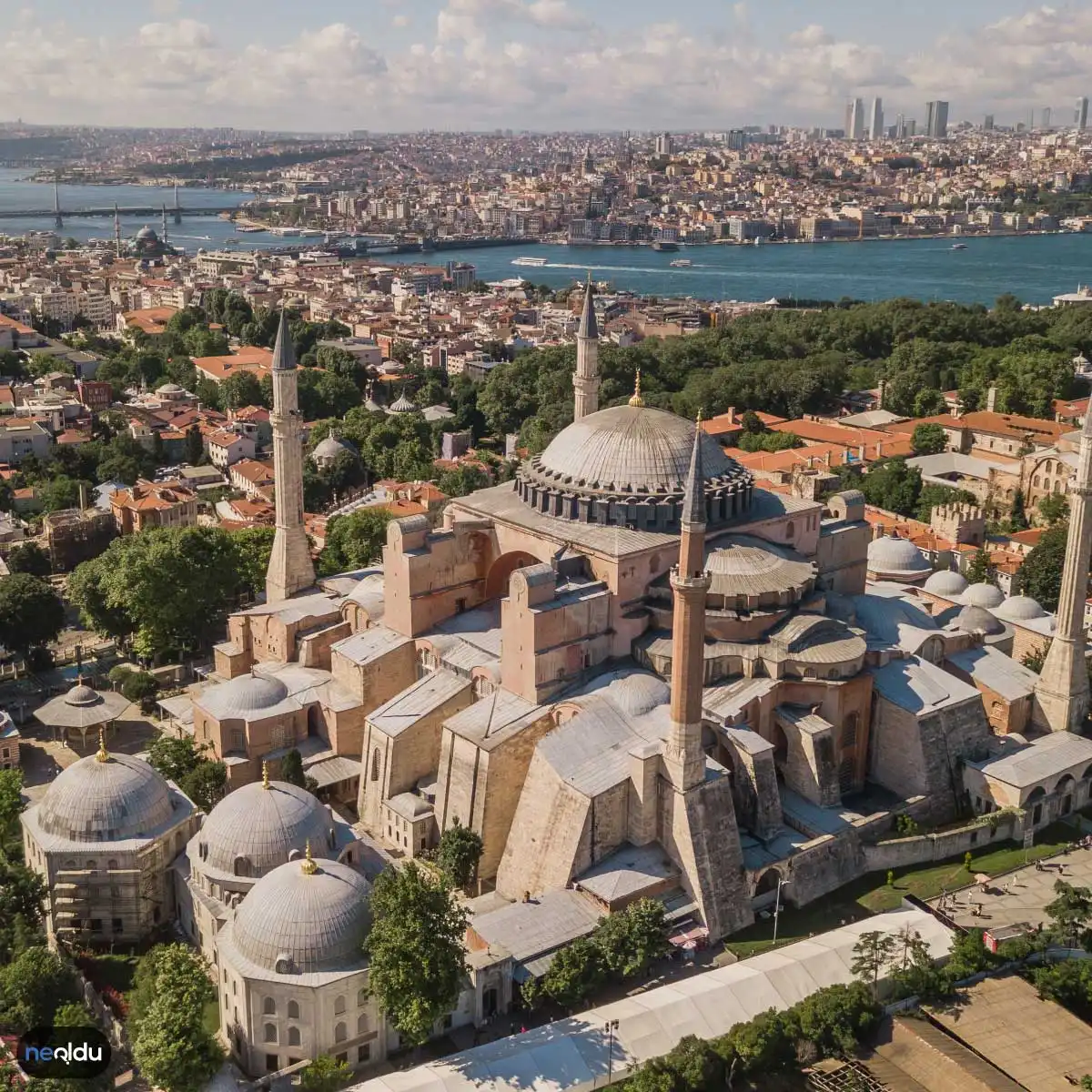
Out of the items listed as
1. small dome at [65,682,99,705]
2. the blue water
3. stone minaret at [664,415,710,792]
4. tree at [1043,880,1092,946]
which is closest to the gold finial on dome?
stone minaret at [664,415,710,792]

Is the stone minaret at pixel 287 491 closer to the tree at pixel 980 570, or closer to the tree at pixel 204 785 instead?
the tree at pixel 204 785

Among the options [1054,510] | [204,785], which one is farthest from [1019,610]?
[204,785]

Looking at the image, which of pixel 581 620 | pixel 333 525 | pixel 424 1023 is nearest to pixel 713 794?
pixel 581 620

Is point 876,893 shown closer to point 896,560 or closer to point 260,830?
point 260,830

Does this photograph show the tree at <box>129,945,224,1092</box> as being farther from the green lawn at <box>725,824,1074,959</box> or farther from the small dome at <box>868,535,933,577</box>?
the small dome at <box>868,535,933,577</box>

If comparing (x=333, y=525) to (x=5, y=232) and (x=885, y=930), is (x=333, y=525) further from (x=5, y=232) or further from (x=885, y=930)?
(x=5, y=232)

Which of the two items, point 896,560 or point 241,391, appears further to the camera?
point 241,391

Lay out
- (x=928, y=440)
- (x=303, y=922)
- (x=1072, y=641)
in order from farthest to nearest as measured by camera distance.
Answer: (x=928, y=440) < (x=1072, y=641) < (x=303, y=922)
